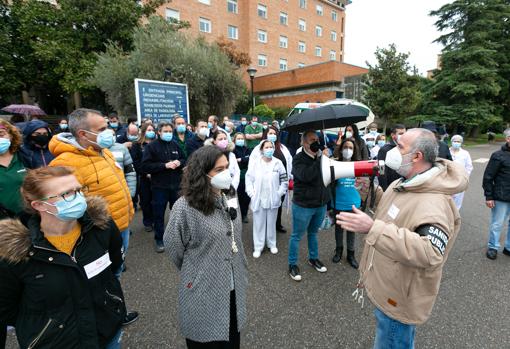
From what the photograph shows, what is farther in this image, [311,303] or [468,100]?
[468,100]

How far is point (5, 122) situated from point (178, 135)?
2657 mm

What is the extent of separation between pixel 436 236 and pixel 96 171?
9.49 ft

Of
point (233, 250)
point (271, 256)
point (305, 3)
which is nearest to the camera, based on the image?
point (233, 250)

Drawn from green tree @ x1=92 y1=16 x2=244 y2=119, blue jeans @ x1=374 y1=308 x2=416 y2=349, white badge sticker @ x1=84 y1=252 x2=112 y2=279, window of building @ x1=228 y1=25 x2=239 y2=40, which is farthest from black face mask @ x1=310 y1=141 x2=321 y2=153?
window of building @ x1=228 y1=25 x2=239 y2=40

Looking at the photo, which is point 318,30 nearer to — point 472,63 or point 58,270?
point 472,63

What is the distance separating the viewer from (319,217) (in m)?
3.57

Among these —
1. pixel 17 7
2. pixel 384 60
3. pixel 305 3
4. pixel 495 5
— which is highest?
pixel 305 3

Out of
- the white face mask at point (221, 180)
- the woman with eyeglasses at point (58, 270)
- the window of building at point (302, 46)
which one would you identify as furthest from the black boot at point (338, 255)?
the window of building at point (302, 46)

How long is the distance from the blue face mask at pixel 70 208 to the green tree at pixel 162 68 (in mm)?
12986

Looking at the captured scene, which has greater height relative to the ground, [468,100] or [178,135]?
[468,100]

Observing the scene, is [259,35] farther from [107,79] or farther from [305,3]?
[107,79]

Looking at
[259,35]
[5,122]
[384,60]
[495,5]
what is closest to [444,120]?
[384,60]

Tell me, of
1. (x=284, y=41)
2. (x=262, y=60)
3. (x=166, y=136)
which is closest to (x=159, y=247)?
(x=166, y=136)

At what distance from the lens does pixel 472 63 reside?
2039 cm
